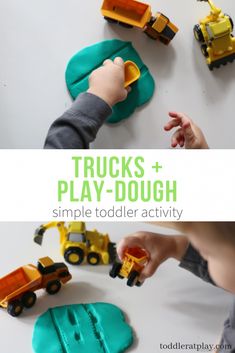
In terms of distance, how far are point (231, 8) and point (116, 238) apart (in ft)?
1.20

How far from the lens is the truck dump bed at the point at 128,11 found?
0.59 metres

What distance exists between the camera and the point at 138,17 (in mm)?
594

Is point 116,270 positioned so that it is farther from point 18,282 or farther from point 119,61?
point 119,61

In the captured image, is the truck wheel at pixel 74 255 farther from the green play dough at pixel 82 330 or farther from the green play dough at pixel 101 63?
the green play dough at pixel 101 63

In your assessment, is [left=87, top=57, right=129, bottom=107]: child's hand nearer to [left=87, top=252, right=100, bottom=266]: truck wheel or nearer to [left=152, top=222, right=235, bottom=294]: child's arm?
[left=87, top=252, right=100, bottom=266]: truck wheel

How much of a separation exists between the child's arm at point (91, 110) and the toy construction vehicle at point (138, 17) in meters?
0.06

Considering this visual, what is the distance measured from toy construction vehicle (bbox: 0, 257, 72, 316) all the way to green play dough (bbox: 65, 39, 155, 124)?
215 millimetres

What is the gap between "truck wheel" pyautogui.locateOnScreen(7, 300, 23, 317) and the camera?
0.47 metres

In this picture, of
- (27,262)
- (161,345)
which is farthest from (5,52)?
(161,345)

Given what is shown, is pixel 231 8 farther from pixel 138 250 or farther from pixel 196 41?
pixel 138 250

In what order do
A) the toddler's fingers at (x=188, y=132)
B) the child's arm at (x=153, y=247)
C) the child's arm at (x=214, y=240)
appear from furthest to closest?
the toddler's fingers at (x=188, y=132) → the child's arm at (x=153, y=247) → the child's arm at (x=214, y=240)

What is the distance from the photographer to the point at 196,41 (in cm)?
61

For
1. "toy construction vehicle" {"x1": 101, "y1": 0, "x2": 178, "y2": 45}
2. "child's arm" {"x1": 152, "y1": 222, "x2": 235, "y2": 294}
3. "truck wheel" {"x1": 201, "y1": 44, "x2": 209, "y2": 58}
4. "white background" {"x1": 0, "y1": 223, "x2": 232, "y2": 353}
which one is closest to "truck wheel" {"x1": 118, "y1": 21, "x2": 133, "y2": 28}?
"toy construction vehicle" {"x1": 101, "y1": 0, "x2": 178, "y2": 45}

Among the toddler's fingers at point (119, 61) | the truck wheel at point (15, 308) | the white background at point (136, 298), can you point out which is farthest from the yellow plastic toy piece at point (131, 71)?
the truck wheel at point (15, 308)
